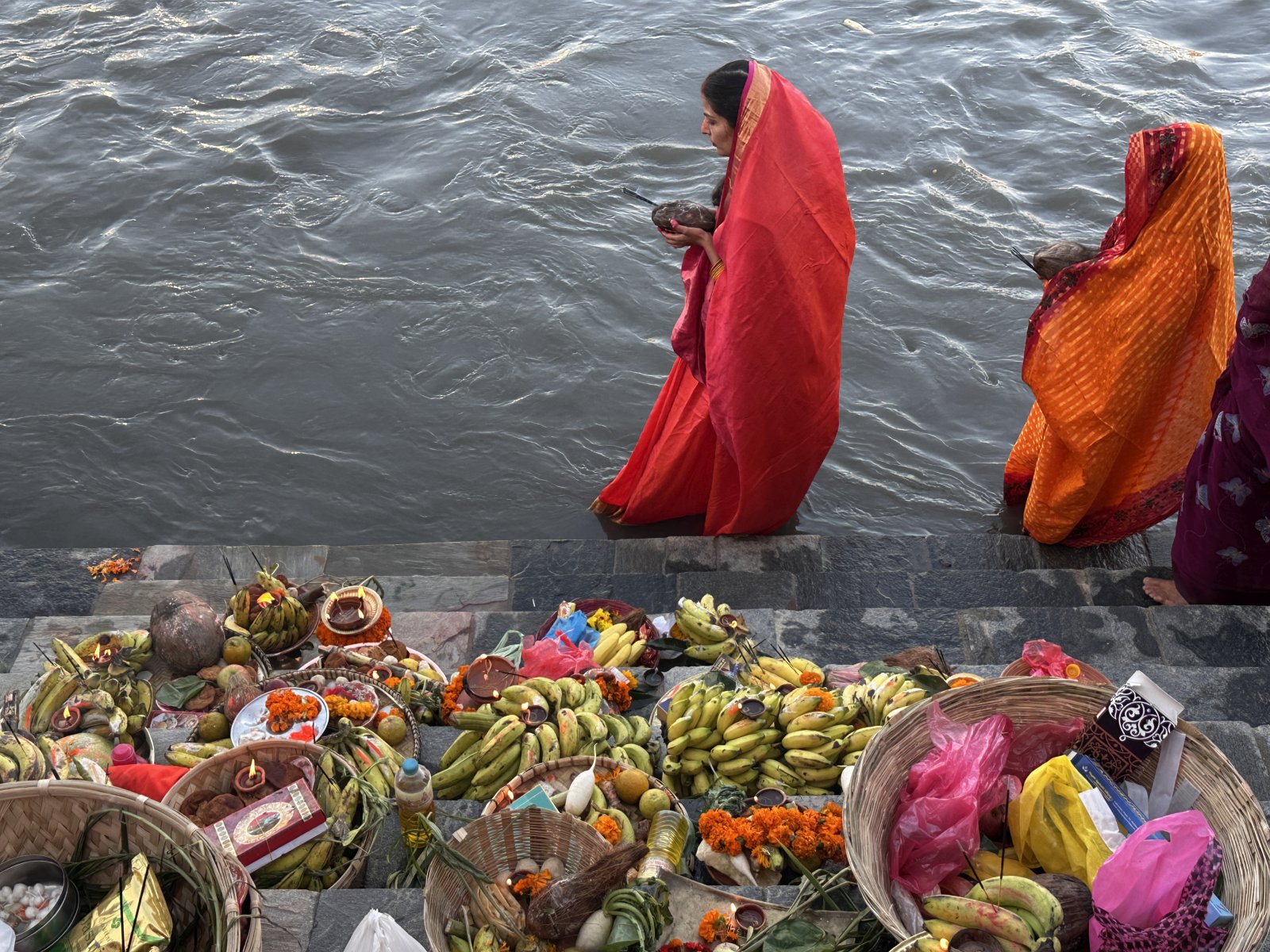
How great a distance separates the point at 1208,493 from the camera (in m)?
4.84

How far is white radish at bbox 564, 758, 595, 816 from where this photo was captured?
3133mm

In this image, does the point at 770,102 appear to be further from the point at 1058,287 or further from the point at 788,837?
the point at 788,837

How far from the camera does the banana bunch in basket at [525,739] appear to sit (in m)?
3.44

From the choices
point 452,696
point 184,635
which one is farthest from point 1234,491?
point 184,635

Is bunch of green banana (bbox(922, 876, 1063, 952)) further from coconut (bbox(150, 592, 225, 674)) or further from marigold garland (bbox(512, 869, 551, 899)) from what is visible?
coconut (bbox(150, 592, 225, 674))

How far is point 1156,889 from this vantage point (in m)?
2.52

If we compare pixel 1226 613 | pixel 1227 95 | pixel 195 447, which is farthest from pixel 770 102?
pixel 1227 95

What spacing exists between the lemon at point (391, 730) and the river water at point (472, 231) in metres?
3.11

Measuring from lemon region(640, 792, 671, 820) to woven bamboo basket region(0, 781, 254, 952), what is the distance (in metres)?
1.12

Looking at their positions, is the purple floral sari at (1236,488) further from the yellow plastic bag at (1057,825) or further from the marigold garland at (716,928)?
the marigold garland at (716,928)

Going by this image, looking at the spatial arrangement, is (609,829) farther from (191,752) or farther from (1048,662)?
(1048,662)

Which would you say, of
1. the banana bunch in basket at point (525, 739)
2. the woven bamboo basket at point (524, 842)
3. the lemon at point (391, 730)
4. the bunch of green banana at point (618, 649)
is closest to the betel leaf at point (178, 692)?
the lemon at point (391, 730)

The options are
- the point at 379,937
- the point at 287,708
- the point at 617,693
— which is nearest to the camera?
the point at 379,937

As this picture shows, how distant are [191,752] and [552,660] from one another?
127cm
